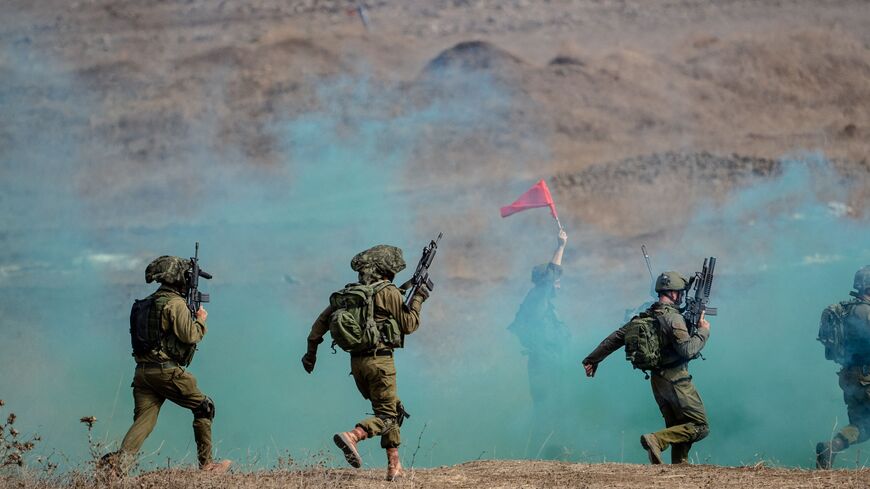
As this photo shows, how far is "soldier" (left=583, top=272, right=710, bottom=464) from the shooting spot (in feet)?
27.5

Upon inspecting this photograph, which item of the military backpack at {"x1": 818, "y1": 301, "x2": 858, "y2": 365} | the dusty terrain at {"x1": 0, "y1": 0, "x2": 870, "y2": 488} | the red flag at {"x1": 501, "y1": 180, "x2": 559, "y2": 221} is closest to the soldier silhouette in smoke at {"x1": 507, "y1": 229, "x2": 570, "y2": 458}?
the red flag at {"x1": 501, "y1": 180, "x2": 559, "y2": 221}

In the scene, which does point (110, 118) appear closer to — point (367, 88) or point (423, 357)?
point (367, 88)

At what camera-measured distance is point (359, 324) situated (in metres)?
7.63

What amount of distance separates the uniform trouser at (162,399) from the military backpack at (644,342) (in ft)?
9.09

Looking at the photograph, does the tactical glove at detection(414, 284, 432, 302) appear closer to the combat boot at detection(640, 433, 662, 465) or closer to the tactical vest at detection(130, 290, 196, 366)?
the tactical vest at detection(130, 290, 196, 366)

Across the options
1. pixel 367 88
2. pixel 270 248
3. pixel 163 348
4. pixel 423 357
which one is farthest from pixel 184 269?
pixel 367 88

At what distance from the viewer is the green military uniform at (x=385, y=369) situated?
764cm

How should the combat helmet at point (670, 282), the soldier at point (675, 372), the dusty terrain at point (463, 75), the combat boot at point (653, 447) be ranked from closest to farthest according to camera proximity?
the combat boot at point (653, 447) → the soldier at point (675, 372) → the combat helmet at point (670, 282) → the dusty terrain at point (463, 75)

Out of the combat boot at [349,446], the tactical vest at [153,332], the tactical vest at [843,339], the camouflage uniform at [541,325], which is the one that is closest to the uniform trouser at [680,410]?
the tactical vest at [843,339]

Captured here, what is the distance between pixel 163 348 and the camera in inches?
311

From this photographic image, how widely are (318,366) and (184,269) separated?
6799mm

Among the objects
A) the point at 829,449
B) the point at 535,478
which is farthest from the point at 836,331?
the point at 535,478

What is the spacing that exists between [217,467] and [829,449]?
164 inches

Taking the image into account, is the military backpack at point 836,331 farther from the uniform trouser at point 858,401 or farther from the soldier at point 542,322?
the soldier at point 542,322
